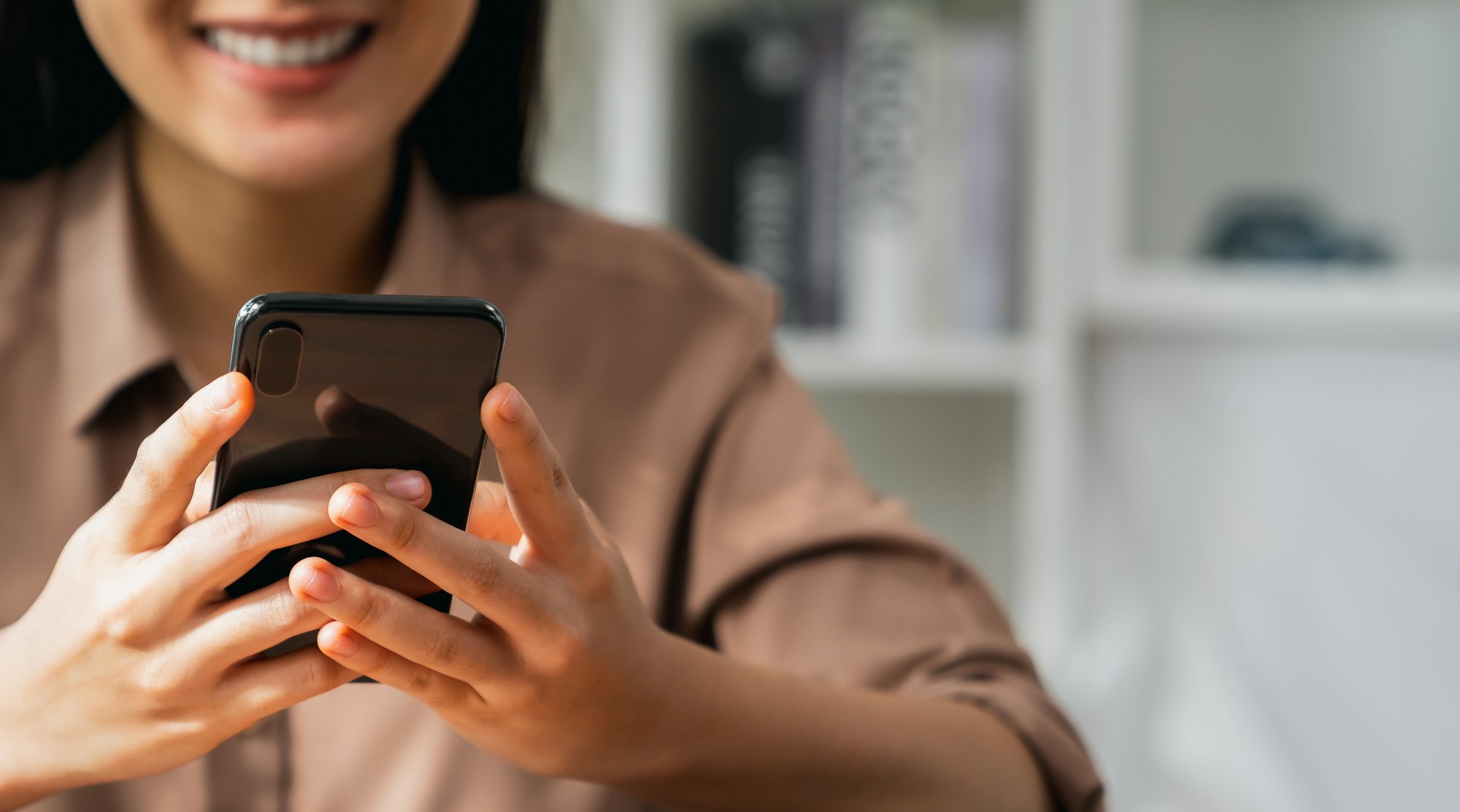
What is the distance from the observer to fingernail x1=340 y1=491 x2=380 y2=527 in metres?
A: 0.35

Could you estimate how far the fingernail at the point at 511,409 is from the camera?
354 millimetres

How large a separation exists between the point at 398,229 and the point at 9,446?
0.75 feet

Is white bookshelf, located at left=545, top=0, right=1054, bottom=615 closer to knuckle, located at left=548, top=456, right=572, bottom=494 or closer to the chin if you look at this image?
the chin

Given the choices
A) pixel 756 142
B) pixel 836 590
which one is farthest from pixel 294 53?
pixel 756 142

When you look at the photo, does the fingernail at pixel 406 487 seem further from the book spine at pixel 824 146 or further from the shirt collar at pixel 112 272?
the book spine at pixel 824 146

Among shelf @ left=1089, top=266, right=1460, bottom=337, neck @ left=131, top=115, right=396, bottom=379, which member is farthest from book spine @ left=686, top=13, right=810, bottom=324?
neck @ left=131, top=115, right=396, bottom=379

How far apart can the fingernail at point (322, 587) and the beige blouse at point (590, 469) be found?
0.29m

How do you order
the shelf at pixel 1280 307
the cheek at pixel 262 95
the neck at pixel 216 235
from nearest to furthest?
1. the cheek at pixel 262 95
2. the neck at pixel 216 235
3. the shelf at pixel 1280 307

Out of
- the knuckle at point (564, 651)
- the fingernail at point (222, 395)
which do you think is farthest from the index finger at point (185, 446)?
the knuckle at point (564, 651)

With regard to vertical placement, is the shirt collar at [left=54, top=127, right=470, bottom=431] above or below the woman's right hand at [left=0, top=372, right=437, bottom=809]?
above

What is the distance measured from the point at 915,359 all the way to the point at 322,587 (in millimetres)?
934

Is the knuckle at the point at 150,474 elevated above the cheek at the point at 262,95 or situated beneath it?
situated beneath

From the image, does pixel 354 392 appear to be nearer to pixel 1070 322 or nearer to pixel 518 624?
pixel 518 624

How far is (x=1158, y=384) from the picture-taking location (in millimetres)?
1315
